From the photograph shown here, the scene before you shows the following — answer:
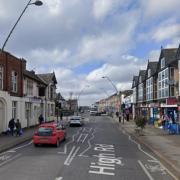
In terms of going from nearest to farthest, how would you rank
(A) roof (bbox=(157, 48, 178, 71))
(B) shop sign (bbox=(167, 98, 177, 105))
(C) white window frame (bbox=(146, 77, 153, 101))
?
(B) shop sign (bbox=(167, 98, 177, 105)) → (A) roof (bbox=(157, 48, 178, 71)) → (C) white window frame (bbox=(146, 77, 153, 101))

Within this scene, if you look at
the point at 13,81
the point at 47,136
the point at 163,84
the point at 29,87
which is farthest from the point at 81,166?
the point at 163,84

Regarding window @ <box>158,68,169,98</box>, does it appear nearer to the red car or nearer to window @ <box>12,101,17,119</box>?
window @ <box>12,101,17,119</box>

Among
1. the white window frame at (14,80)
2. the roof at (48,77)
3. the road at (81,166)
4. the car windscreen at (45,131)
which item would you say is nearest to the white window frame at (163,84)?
the white window frame at (14,80)

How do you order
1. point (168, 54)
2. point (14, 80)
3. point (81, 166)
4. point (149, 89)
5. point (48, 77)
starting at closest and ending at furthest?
point (81, 166), point (14, 80), point (168, 54), point (149, 89), point (48, 77)

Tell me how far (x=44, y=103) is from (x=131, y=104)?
32.9 m

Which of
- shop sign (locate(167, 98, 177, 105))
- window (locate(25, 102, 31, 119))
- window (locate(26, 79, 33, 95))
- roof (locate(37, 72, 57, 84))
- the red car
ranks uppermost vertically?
roof (locate(37, 72, 57, 84))

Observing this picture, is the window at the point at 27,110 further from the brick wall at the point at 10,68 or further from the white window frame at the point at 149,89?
the white window frame at the point at 149,89

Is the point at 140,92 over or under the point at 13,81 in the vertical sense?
over

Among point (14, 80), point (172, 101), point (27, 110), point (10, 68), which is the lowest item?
point (27, 110)

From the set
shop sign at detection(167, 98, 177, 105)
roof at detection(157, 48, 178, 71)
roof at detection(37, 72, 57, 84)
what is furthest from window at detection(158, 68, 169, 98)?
roof at detection(37, 72, 57, 84)

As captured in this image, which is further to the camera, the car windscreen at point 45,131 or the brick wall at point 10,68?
the brick wall at point 10,68

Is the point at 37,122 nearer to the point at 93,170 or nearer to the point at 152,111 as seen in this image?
the point at 152,111

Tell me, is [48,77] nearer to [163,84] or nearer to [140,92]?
[140,92]

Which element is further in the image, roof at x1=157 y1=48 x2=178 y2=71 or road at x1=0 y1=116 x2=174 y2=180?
roof at x1=157 y1=48 x2=178 y2=71
